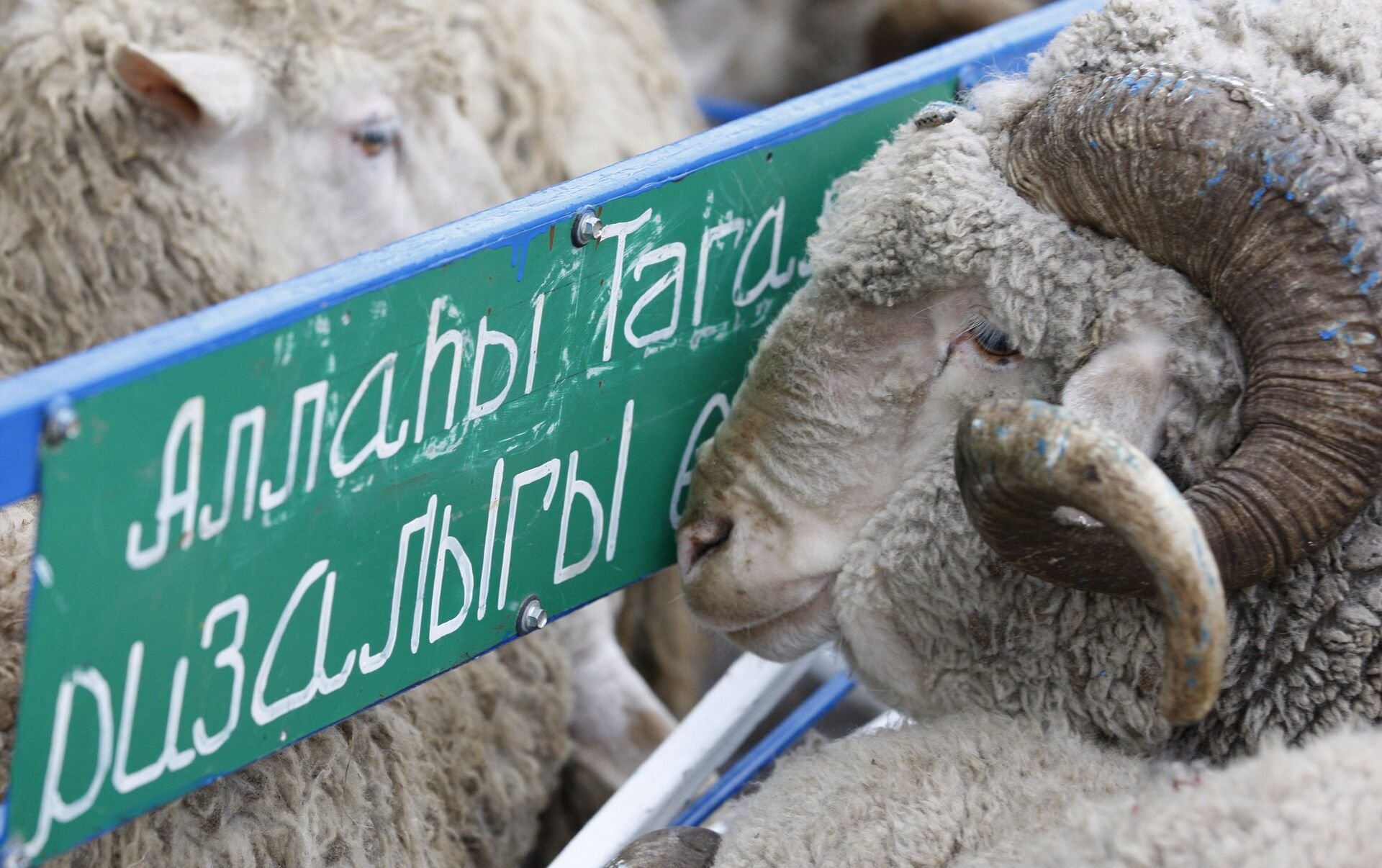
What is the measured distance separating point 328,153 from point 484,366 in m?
1.51

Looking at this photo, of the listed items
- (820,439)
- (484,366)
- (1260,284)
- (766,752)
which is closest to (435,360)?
(484,366)

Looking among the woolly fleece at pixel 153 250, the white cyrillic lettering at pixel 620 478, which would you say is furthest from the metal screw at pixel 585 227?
the woolly fleece at pixel 153 250

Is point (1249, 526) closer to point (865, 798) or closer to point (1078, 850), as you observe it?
point (1078, 850)

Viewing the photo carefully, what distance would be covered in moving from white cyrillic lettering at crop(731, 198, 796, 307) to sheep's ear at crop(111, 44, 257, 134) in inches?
49.1

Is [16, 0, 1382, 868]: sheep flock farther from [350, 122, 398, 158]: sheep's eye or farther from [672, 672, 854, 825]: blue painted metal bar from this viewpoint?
[350, 122, 398, 158]: sheep's eye

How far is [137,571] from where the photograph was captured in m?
1.26

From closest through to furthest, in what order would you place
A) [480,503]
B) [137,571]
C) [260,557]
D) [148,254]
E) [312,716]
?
[137,571]
[260,557]
[312,716]
[480,503]
[148,254]

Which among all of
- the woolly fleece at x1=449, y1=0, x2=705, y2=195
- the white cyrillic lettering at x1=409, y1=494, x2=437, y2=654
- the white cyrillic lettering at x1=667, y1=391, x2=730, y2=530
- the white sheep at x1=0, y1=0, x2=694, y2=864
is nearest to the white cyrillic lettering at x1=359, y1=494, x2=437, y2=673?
the white cyrillic lettering at x1=409, y1=494, x2=437, y2=654

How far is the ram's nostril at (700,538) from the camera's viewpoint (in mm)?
1844

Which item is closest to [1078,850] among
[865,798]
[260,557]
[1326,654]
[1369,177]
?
[865,798]

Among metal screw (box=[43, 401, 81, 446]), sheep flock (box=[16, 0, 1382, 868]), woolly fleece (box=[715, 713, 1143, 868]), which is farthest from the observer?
woolly fleece (box=[715, 713, 1143, 868])

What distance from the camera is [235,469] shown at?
1.32 m

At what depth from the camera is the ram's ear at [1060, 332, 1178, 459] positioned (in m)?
1.55

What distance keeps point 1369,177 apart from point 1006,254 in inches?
15.2
